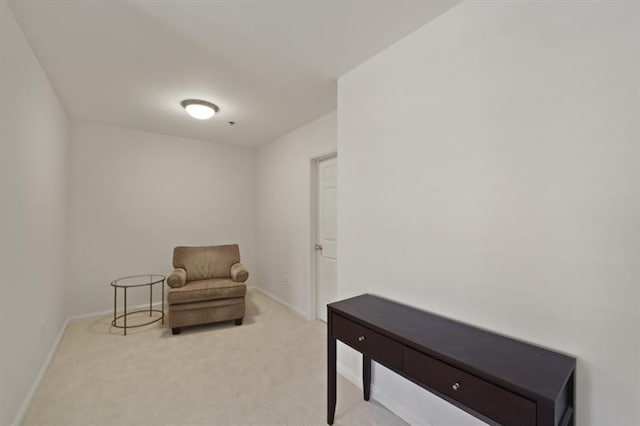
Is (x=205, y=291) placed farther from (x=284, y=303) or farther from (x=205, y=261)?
(x=284, y=303)

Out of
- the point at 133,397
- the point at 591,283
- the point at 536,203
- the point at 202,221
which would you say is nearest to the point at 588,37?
the point at 536,203

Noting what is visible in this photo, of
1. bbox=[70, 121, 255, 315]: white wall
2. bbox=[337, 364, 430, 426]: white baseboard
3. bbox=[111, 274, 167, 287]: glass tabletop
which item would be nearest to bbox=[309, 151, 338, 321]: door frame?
bbox=[337, 364, 430, 426]: white baseboard

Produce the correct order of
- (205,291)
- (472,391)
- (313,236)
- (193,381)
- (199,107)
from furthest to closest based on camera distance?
(313,236)
(205,291)
(199,107)
(193,381)
(472,391)

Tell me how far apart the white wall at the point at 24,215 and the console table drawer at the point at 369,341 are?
186 cm

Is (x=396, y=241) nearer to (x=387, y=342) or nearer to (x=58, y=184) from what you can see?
(x=387, y=342)

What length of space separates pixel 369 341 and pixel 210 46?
2174 mm

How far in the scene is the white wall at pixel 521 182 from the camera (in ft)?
3.53

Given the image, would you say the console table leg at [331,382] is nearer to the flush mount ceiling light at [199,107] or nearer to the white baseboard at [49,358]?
the white baseboard at [49,358]

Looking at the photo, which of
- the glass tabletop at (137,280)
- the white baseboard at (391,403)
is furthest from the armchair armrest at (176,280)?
the white baseboard at (391,403)

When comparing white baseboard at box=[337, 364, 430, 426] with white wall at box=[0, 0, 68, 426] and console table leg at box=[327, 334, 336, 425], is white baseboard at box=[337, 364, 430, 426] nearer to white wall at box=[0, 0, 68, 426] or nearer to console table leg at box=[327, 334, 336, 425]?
console table leg at box=[327, 334, 336, 425]

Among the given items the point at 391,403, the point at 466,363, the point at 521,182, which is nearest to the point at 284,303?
the point at 391,403

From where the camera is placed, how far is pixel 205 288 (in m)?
3.19

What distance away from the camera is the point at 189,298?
3.10 metres

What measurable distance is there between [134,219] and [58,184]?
1.05 meters
